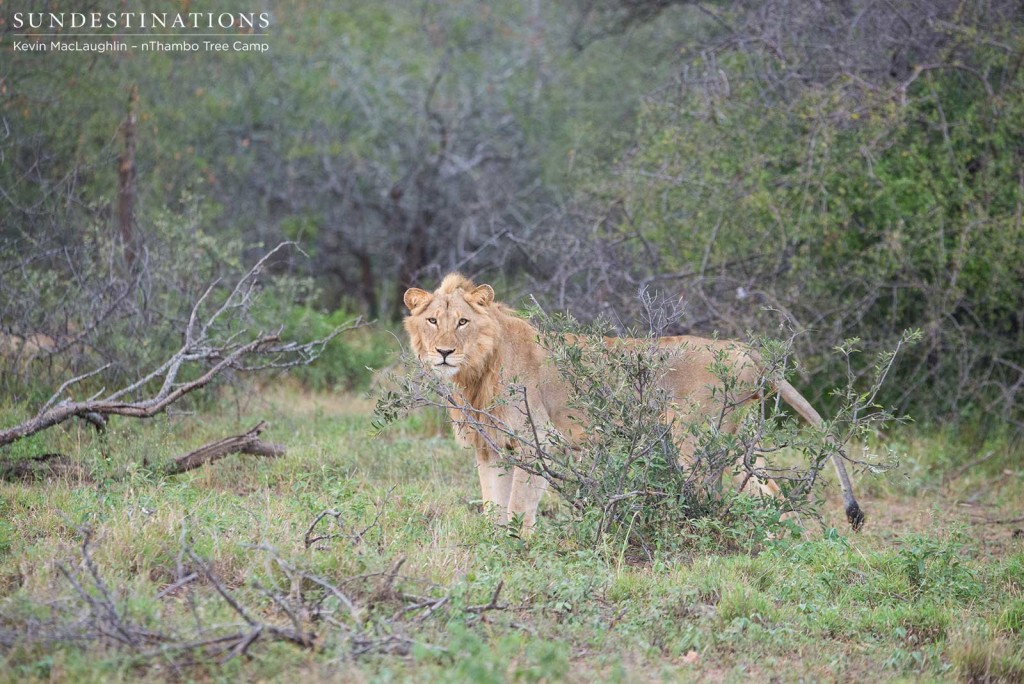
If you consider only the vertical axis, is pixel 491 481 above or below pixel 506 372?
below

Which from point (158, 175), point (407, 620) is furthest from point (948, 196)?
point (158, 175)

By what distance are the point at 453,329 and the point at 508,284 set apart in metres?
4.56

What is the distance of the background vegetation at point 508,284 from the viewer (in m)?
4.88

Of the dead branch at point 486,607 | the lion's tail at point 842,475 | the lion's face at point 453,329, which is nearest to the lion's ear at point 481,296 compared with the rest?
the lion's face at point 453,329

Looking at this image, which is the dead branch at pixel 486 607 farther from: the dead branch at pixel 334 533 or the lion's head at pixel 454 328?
the lion's head at pixel 454 328

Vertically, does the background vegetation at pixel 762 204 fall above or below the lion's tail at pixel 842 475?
above

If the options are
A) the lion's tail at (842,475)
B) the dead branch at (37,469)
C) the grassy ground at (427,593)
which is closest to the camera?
the grassy ground at (427,593)

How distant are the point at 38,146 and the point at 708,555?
7548 millimetres

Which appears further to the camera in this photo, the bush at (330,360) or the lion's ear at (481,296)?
the bush at (330,360)

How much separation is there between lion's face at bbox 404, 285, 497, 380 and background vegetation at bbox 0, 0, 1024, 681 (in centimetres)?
67

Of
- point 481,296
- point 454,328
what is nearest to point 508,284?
point 481,296

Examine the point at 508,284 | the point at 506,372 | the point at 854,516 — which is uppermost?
the point at 508,284

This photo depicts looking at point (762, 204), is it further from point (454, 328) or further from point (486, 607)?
point (486, 607)

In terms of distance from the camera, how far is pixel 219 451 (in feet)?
23.6
